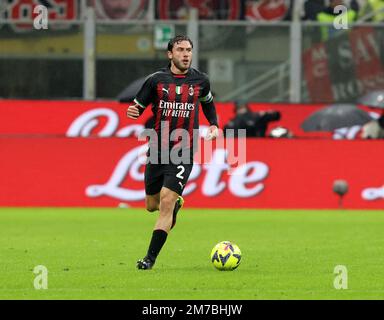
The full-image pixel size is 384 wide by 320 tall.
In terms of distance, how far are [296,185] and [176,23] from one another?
Result: 6.63 meters

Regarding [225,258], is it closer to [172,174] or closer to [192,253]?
[172,174]

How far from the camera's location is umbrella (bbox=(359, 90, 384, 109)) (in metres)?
25.1

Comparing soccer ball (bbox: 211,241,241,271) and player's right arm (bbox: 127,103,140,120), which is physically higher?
player's right arm (bbox: 127,103,140,120)

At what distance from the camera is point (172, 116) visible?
1310 centimetres

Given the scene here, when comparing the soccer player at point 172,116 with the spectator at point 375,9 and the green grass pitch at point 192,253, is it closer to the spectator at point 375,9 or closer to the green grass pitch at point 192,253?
the green grass pitch at point 192,253

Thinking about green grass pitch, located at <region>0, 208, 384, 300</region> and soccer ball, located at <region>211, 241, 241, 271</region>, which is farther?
soccer ball, located at <region>211, 241, 241, 271</region>

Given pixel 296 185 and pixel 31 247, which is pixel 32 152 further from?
pixel 31 247

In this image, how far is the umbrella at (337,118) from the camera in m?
25.2

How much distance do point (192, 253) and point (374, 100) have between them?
1148 centimetres

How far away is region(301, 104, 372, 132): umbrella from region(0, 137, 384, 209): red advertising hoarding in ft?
7.23

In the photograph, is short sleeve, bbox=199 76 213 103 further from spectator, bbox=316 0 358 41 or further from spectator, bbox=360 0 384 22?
spectator, bbox=360 0 384 22

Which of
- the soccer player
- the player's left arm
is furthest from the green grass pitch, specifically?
the player's left arm

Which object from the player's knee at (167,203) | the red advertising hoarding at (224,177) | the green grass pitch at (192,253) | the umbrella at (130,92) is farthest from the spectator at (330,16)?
the player's knee at (167,203)
